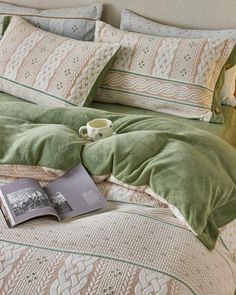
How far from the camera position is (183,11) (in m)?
2.26

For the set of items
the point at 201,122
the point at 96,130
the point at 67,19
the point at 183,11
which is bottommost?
the point at 201,122

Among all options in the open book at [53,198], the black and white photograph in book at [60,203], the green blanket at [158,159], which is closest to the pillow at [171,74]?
the green blanket at [158,159]

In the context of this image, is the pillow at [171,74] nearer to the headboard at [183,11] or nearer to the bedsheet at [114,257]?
the headboard at [183,11]

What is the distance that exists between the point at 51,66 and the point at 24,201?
3.22 ft

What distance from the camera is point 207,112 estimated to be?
2.00m

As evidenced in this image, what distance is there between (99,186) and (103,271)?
0.41 meters

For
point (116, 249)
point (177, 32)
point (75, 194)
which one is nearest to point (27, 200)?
point (75, 194)

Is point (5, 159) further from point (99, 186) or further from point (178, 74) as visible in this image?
point (178, 74)

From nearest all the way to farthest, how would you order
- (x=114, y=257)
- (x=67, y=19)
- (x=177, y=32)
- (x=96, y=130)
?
(x=114, y=257) < (x=96, y=130) < (x=177, y=32) < (x=67, y=19)

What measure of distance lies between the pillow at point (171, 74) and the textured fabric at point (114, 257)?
0.84m

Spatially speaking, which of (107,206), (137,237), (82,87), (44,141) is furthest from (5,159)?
(82,87)

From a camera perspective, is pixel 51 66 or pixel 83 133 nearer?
pixel 83 133

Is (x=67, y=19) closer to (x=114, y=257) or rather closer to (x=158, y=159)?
(x=158, y=159)

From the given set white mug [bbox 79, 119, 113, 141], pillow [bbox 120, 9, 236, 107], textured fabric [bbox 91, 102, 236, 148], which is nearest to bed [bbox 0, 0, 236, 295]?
white mug [bbox 79, 119, 113, 141]
